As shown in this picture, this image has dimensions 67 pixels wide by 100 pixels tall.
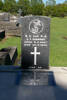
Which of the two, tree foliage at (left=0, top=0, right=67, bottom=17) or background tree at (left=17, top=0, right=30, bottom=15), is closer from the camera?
tree foliage at (left=0, top=0, right=67, bottom=17)

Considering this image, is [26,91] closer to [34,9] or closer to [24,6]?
[34,9]

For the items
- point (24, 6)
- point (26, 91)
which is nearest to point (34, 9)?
point (24, 6)

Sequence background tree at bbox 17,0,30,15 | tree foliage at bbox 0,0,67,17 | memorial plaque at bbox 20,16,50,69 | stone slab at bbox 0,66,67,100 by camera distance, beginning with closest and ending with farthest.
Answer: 1. stone slab at bbox 0,66,67,100
2. memorial plaque at bbox 20,16,50,69
3. tree foliage at bbox 0,0,67,17
4. background tree at bbox 17,0,30,15

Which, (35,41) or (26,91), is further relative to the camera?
(35,41)

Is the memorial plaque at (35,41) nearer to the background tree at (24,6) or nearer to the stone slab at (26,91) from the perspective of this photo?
the stone slab at (26,91)

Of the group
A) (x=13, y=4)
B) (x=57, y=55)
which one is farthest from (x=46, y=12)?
(x=57, y=55)

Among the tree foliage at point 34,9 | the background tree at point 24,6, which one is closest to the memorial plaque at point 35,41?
the tree foliage at point 34,9

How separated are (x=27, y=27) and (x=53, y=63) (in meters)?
2.89

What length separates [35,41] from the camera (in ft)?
18.8

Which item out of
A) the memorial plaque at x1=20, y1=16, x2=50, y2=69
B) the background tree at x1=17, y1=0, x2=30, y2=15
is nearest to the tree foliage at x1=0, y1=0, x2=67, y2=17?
the background tree at x1=17, y1=0, x2=30, y2=15

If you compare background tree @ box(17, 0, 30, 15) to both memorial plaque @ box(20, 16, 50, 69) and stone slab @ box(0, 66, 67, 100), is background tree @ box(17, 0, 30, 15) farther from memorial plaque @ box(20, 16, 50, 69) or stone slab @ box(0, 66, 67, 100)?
stone slab @ box(0, 66, 67, 100)

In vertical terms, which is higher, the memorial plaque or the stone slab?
the memorial plaque

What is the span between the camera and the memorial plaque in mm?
5613

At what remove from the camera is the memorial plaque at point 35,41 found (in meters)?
5.61
